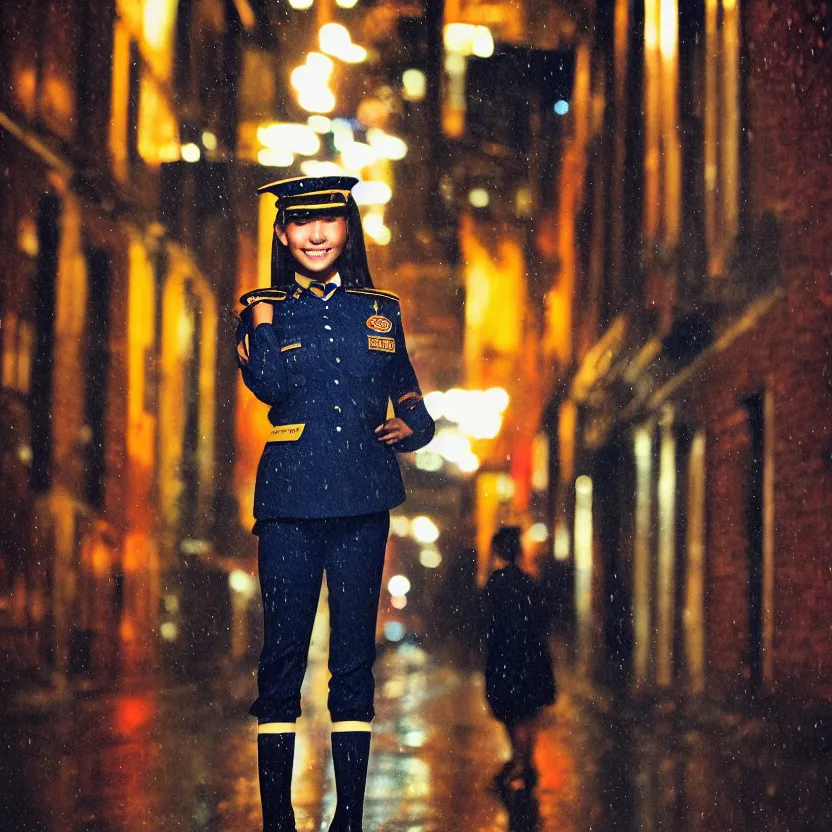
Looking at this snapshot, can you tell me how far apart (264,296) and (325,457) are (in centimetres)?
60

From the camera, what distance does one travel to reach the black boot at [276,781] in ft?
13.3

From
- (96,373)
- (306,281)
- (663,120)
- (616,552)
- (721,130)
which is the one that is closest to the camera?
(306,281)

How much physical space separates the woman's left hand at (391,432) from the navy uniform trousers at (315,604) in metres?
0.25

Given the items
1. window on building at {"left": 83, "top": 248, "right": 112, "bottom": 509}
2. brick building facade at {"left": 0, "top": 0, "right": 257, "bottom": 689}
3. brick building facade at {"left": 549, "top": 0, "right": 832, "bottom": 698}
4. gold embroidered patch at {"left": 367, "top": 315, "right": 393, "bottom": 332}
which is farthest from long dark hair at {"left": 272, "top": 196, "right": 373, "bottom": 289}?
window on building at {"left": 83, "top": 248, "right": 112, "bottom": 509}

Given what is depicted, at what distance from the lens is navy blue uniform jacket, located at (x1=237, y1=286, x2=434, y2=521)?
13.9 feet

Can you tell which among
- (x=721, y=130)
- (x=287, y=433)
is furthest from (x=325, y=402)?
(x=721, y=130)

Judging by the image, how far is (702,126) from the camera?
39.5ft

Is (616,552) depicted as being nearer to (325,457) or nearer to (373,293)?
(373,293)

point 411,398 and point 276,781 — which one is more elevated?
point 411,398

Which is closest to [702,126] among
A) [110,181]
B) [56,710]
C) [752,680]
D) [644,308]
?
[644,308]

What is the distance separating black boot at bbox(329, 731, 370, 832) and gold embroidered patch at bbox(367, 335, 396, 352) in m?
1.25

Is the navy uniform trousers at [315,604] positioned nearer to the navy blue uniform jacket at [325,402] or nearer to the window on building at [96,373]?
the navy blue uniform jacket at [325,402]

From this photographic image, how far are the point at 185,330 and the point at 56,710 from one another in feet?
25.6

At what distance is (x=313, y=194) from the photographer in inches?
176
